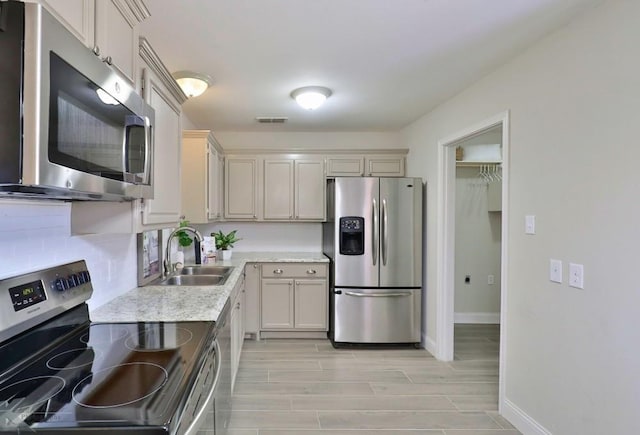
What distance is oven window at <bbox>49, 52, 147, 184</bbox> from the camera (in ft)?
2.76

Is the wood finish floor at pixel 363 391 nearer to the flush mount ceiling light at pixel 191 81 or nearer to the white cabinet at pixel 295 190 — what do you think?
the white cabinet at pixel 295 190

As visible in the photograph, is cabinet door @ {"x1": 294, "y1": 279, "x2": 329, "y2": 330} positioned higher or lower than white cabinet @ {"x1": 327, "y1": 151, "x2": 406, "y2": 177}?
lower

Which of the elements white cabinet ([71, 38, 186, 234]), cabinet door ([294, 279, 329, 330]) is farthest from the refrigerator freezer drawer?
white cabinet ([71, 38, 186, 234])

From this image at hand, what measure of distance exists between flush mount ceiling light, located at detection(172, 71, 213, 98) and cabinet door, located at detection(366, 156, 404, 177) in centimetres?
216

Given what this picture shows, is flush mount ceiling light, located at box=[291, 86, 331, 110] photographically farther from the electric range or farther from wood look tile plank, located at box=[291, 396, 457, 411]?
wood look tile plank, located at box=[291, 396, 457, 411]

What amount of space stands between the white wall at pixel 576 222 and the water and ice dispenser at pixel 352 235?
1.54 metres

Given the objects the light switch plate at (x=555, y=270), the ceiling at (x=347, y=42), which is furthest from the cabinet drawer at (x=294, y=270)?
the light switch plate at (x=555, y=270)

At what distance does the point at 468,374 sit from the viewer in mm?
3078

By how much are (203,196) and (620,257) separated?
3002mm

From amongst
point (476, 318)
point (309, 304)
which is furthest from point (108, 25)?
point (476, 318)

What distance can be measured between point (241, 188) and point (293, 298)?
1.43 metres

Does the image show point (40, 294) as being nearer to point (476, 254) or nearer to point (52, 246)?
point (52, 246)

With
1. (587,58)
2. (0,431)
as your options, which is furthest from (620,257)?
(0,431)

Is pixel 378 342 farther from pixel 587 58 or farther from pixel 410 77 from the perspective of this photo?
pixel 587 58
